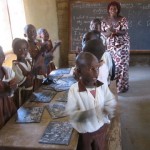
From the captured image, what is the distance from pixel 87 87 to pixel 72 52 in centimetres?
390

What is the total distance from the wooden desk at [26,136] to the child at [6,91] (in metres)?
0.06

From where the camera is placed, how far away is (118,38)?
3.80m

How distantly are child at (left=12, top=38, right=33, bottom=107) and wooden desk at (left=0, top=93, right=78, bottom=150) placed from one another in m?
0.37

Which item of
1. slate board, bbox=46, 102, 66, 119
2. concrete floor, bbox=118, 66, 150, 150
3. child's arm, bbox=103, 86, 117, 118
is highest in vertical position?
child's arm, bbox=103, 86, 117, 118

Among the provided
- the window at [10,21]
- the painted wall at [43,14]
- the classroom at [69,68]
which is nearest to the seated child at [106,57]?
the classroom at [69,68]

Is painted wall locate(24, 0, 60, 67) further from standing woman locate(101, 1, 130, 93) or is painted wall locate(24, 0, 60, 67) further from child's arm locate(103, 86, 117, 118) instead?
child's arm locate(103, 86, 117, 118)

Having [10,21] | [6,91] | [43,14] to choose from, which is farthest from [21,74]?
[43,14]

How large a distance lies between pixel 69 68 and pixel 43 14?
5.86 feet

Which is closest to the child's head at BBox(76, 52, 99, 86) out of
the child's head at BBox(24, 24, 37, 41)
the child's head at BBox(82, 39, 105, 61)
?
the child's head at BBox(82, 39, 105, 61)

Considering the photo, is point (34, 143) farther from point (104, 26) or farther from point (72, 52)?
point (72, 52)

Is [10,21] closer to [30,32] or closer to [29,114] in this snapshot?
[30,32]

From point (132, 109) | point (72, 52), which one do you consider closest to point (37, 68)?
point (132, 109)

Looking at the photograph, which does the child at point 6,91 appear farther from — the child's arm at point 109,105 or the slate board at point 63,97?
the child's arm at point 109,105

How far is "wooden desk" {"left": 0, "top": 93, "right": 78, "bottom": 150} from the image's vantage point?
4.45ft
